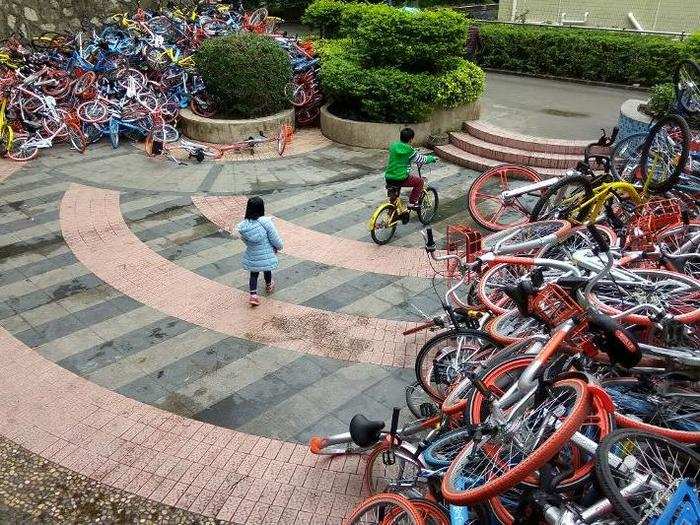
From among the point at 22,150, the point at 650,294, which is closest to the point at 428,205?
the point at 650,294

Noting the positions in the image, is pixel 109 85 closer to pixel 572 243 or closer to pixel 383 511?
pixel 572 243

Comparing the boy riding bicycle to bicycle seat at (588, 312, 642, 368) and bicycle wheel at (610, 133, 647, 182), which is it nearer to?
bicycle wheel at (610, 133, 647, 182)

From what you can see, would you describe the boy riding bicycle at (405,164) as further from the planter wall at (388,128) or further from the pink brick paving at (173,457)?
the pink brick paving at (173,457)

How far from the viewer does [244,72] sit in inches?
Answer: 456

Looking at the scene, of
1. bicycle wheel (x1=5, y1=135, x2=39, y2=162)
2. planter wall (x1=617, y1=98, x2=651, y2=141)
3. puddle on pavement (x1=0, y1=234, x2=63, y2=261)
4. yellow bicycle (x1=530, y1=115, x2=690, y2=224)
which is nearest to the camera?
yellow bicycle (x1=530, y1=115, x2=690, y2=224)

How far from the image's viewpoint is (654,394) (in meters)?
3.95

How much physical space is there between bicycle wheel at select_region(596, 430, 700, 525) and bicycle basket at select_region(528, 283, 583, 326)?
3.59 feet

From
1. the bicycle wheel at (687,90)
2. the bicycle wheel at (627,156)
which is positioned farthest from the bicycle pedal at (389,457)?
the bicycle wheel at (687,90)

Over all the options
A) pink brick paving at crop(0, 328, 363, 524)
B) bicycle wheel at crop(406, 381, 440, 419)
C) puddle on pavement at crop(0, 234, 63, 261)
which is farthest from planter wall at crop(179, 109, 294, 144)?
bicycle wheel at crop(406, 381, 440, 419)

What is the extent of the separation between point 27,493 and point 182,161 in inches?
305

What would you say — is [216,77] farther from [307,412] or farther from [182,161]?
[307,412]

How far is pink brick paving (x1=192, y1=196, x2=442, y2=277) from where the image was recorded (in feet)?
24.5

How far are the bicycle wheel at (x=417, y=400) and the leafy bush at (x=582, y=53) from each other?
13016mm

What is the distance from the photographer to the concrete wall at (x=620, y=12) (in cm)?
1872
